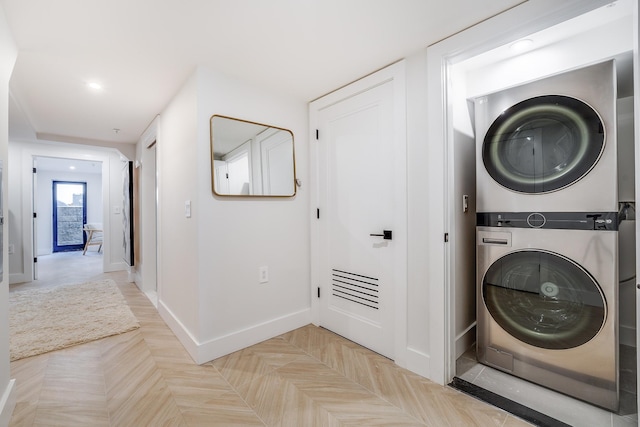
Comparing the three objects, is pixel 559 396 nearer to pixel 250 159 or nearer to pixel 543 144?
pixel 543 144

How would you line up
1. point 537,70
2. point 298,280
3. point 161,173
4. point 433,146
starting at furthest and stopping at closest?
point 161,173, point 298,280, point 537,70, point 433,146

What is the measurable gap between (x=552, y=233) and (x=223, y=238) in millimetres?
2170

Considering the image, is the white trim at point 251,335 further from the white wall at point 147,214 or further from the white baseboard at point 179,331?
the white wall at point 147,214

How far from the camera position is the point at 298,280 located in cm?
260

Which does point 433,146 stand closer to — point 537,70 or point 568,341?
point 537,70

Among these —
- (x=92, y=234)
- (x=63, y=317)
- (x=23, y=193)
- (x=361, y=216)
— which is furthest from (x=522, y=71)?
(x=92, y=234)

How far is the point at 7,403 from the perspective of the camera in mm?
1415

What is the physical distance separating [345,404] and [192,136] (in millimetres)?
2073

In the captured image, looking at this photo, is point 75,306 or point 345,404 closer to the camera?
point 345,404

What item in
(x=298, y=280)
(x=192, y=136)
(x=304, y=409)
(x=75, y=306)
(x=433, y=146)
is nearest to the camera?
(x=304, y=409)

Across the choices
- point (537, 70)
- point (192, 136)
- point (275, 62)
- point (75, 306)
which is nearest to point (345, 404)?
point (192, 136)

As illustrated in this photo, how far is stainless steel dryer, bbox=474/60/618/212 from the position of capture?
58.0 inches

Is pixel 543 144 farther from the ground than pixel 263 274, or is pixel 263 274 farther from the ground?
pixel 543 144

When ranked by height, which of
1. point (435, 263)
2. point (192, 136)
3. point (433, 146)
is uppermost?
point (192, 136)
